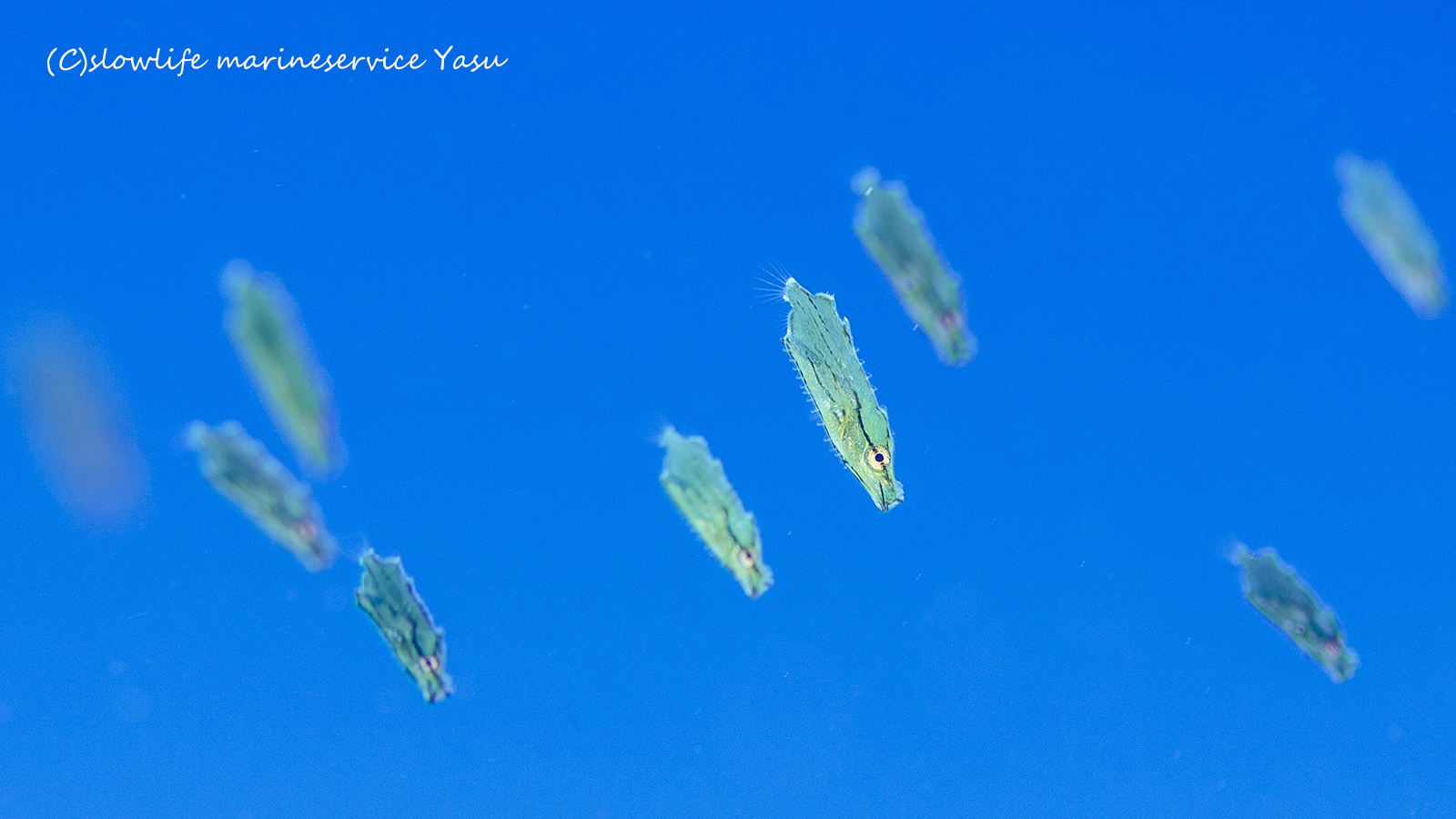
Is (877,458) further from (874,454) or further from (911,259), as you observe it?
(911,259)

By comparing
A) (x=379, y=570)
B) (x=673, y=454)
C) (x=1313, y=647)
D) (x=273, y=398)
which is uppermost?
(x=273, y=398)

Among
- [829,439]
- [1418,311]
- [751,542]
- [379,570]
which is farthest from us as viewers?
[1418,311]

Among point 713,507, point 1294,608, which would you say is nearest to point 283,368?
point 713,507

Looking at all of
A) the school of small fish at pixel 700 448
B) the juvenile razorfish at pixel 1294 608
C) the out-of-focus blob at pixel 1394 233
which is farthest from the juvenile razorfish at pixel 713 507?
the out-of-focus blob at pixel 1394 233

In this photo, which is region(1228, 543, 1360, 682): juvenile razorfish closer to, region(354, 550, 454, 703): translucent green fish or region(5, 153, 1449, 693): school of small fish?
region(5, 153, 1449, 693): school of small fish

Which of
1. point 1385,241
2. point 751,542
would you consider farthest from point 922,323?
point 1385,241

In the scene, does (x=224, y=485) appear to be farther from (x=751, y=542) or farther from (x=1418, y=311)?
(x=1418, y=311)
